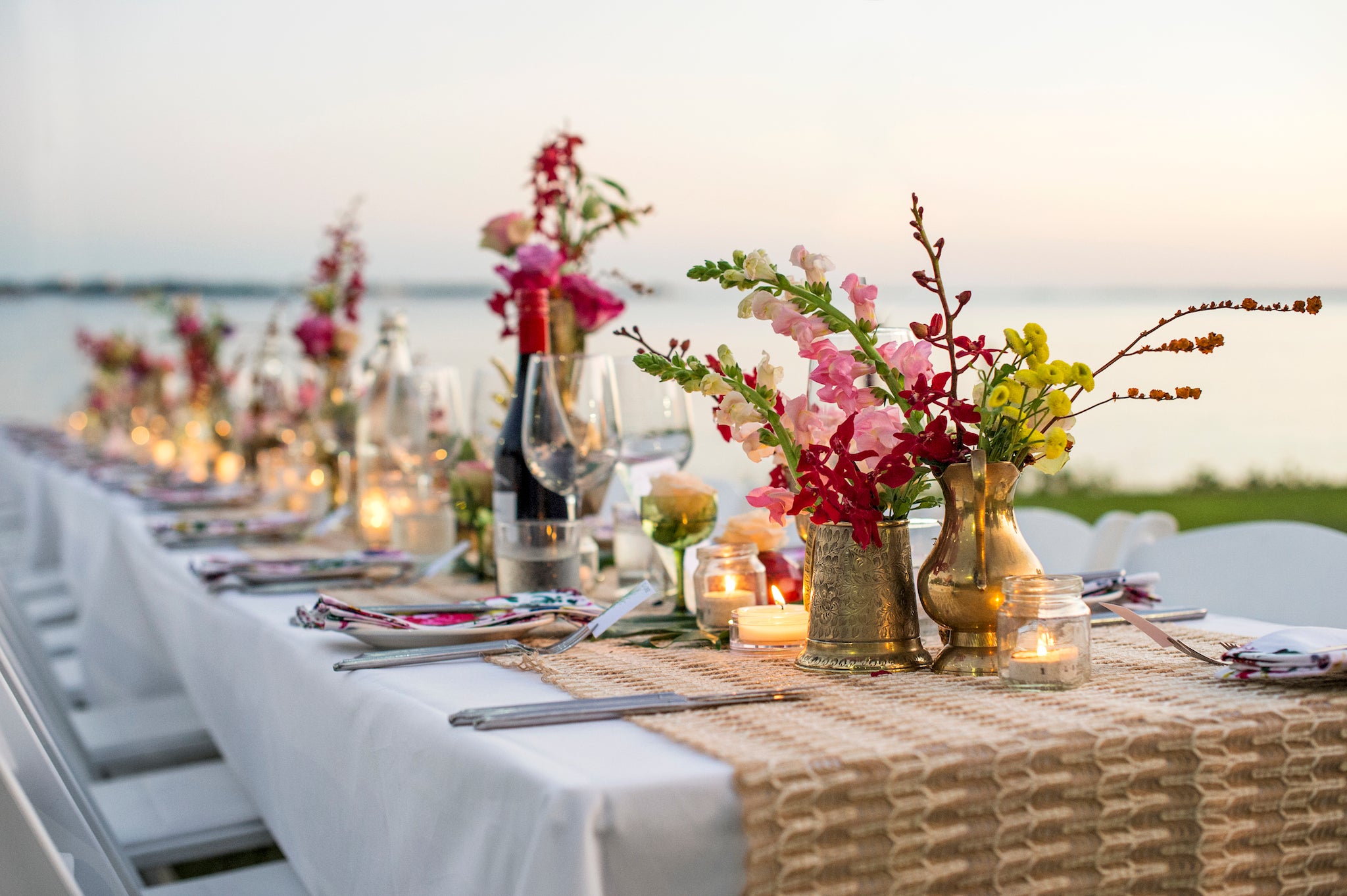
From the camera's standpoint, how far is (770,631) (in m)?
1.02

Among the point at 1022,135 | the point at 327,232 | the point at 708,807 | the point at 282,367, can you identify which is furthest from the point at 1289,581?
the point at 1022,135

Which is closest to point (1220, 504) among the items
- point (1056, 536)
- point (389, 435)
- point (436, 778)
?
point (1056, 536)

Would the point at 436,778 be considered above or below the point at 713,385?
below

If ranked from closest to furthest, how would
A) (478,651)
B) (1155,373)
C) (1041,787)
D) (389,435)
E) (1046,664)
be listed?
(1041,787), (1046,664), (478,651), (389,435), (1155,373)

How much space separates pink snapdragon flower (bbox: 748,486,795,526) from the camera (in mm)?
1003

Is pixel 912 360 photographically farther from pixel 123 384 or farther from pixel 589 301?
pixel 123 384

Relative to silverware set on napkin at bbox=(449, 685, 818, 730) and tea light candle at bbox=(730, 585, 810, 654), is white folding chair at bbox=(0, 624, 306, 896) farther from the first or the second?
tea light candle at bbox=(730, 585, 810, 654)

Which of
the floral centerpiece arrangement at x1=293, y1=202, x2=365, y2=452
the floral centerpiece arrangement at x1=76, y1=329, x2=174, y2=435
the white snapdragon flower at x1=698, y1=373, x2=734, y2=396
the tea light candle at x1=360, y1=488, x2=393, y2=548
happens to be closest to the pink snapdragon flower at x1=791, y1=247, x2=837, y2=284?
the white snapdragon flower at x1=698, y1=373, x2=734, y2=396

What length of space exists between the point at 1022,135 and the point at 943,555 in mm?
5746

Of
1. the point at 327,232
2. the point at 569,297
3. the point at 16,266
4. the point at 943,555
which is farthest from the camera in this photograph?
the point at 16,266

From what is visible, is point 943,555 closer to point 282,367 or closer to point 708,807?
point 708,807

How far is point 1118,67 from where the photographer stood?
6.19m

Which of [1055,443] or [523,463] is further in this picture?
[523,463]

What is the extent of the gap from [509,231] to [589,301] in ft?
0.52
